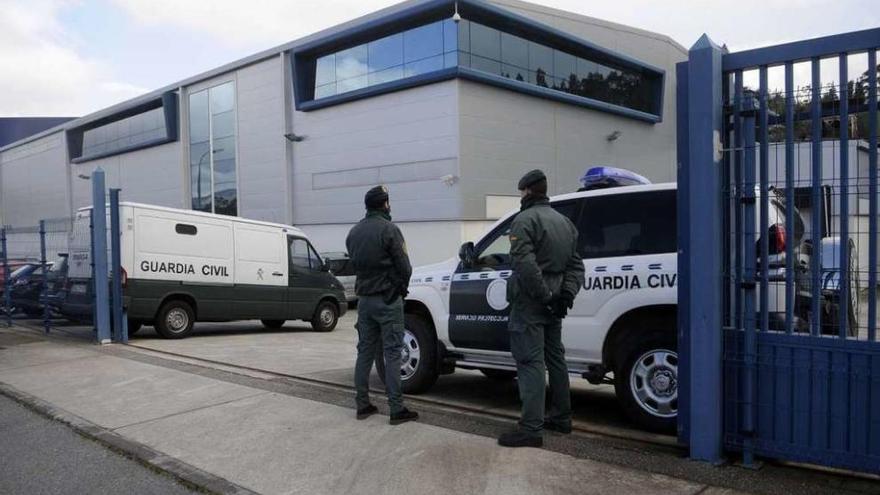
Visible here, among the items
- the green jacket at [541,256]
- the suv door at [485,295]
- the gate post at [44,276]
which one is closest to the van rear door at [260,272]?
the gate post at [44,276]

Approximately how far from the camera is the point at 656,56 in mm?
30984

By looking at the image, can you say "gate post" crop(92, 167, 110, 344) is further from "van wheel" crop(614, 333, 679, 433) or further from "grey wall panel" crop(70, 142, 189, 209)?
"grey wall panel" crop(70, 142, 189, 209)

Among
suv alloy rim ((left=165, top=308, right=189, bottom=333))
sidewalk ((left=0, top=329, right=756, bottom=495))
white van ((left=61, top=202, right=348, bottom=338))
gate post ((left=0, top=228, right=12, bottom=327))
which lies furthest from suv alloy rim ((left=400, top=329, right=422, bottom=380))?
gate post ((left=0, top=228, right=12, bottom=327))

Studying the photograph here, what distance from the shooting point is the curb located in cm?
439

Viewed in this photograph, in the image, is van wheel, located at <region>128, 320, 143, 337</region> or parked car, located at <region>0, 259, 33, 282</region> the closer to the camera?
van wheel, located at <region>128, 320, 143, 337</region>

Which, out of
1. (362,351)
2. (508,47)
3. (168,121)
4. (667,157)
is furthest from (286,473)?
(168,121)

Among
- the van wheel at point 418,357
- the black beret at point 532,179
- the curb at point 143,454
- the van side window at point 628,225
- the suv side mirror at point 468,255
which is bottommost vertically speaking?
the curb at point 143,454

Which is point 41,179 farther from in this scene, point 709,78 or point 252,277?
point 709,78

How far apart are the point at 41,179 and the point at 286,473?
167ft

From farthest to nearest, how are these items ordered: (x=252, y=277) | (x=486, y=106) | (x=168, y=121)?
(x=168, y=121)
(x=486, y=106)
(x=252, y=277)

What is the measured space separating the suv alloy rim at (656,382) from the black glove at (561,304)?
0.83m

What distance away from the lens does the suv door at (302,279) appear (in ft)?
46.1

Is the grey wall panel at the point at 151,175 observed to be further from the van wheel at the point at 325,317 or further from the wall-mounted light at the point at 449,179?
the van wheel at the point at 325,317

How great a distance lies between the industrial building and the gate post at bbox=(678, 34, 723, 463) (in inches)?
668
